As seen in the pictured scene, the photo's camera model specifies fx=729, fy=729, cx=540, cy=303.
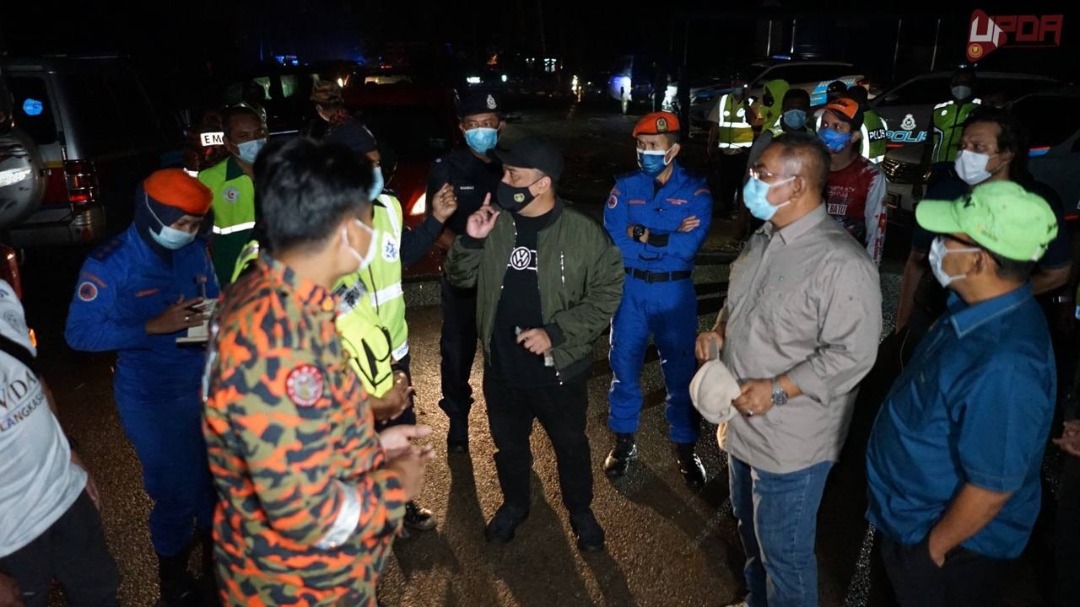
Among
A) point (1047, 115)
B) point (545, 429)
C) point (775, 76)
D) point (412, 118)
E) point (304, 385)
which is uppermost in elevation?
point (775, 76)

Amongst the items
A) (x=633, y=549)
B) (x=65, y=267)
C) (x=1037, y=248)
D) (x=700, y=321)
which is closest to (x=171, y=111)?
(x=65, y=267)

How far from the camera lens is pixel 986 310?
6.76 ft

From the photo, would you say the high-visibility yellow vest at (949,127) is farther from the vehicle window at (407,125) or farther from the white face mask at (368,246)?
the white face mask at (368,246)

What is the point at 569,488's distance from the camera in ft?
12.1

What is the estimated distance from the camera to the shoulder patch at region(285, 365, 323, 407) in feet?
5.34

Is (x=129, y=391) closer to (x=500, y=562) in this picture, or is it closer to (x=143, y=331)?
(x=143, y=331)

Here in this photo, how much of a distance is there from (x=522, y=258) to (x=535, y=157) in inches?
18.5

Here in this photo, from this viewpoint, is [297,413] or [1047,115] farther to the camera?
[1047,115]

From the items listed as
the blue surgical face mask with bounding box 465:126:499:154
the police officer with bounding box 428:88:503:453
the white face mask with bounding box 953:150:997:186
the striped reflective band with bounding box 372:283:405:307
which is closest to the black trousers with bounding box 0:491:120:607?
the striped reflective band with bounding box 372:283:405:307

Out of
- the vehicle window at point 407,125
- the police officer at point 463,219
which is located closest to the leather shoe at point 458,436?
the police officer at point 463,219

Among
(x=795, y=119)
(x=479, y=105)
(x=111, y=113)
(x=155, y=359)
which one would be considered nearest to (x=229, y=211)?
(x=155, y=359)

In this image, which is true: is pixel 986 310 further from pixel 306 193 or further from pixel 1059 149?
pixel 1059 149

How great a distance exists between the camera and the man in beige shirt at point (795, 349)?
2516 mm

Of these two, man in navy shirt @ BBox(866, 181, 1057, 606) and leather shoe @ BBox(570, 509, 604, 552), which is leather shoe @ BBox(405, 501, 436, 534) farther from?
man in navy shirt @ BBox(866, 181, 1057, 606)
